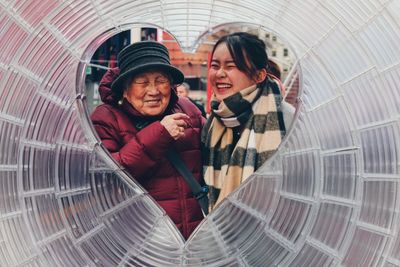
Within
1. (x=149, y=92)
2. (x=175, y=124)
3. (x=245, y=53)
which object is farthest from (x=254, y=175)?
(x=245, y=53)

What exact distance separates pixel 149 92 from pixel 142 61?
111mm

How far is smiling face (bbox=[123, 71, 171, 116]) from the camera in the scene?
1.97 meters

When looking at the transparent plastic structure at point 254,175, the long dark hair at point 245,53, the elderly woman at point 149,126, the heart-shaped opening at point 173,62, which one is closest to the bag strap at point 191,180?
the elderly woman at point 149,126

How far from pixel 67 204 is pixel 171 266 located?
1.14 ft

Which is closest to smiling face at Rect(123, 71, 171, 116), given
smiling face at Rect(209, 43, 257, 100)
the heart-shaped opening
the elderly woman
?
the elderly woman

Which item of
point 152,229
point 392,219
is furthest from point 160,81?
point 392,219

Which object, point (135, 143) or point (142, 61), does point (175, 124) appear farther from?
point (142, 61)

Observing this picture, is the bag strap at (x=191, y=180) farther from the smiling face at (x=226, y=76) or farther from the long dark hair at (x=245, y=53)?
the long dark hair at (x=245, y=53)

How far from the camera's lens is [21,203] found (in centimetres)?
147

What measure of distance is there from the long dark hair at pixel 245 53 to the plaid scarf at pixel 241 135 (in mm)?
77

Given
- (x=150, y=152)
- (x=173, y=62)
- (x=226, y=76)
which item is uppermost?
(x=173, y=62)

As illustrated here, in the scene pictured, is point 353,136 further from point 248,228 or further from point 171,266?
point 171,266

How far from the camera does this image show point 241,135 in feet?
6.98

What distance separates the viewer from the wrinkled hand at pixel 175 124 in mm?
1904
